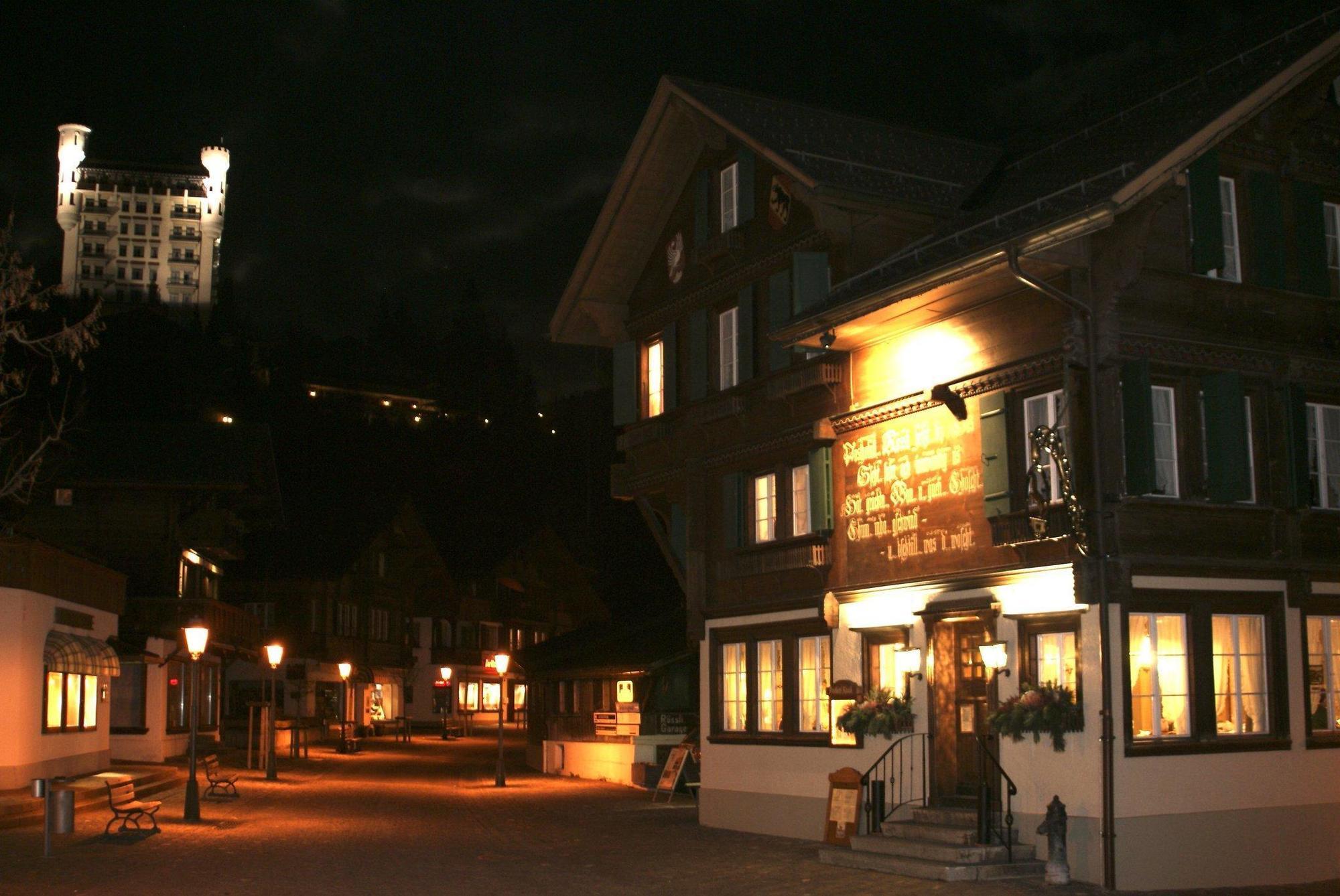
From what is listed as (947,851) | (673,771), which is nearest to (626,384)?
(673,771)

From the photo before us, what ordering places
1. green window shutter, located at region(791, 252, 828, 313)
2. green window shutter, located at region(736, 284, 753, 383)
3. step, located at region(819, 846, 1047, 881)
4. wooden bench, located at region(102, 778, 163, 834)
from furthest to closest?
1. green window shutter, located at region(736, 284, 753, 383)
2. wooden bench, located at region(102, 778, 163, 834)
3. green window shutter, located at region(791, 252, 828, 313)
4. step, located at region(819, 846, 1047, 881)

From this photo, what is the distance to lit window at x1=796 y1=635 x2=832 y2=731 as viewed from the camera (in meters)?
22.9

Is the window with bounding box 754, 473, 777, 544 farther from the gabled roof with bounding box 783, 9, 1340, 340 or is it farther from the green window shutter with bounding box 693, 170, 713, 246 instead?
the green window shutter with bounding box 693, 170, 713, 246

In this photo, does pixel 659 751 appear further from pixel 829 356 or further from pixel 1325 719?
pixel 1325 719

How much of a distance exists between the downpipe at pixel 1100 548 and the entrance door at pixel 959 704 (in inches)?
93.8

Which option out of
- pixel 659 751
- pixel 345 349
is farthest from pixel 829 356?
pixel 345 349

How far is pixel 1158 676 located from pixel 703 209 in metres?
12.4

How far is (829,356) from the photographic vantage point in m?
22.5

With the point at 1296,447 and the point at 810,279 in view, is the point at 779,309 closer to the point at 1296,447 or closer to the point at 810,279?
the point at 810,279

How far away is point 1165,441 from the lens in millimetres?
18094

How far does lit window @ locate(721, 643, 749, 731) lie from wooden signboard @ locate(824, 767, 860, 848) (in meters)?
4.03

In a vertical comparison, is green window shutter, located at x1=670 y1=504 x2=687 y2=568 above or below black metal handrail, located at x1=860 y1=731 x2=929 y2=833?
above

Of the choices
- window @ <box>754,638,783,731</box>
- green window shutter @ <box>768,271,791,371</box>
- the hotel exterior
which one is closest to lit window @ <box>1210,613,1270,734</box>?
the hotel exterior

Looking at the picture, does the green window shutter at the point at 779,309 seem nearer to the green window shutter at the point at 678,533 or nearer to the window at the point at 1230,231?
the green window shutter at the point at 678,533
